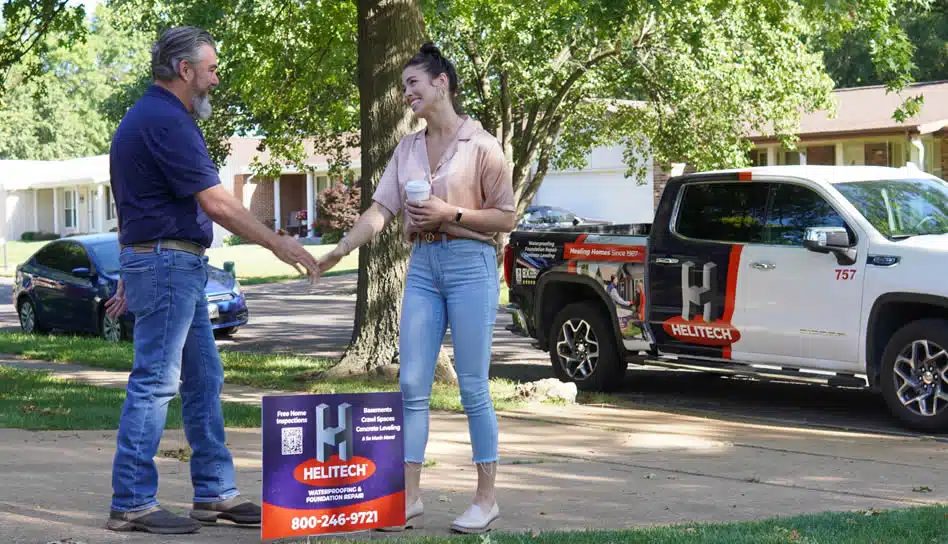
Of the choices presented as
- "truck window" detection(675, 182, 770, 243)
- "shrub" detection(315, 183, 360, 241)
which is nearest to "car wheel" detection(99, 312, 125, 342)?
"truck window" detection(675, 182, 770, 243)

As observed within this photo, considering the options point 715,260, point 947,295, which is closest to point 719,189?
point 715,260

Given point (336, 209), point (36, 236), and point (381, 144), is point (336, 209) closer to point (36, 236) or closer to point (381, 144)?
point (36, 236)

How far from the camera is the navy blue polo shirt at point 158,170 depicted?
5.64m

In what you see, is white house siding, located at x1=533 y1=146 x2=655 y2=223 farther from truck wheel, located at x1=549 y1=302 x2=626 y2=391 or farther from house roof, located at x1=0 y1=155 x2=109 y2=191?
truck wheel, located at x1=549 y1=302 x2=626 y2=391

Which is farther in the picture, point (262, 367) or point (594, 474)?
point (262, 367)

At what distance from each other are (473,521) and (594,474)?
6.25 ft

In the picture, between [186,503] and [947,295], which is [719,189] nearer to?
[947,295]

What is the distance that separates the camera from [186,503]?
6.51 meters

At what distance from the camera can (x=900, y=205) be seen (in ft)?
34.1

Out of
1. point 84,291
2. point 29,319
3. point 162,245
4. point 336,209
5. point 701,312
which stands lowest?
point 29,319

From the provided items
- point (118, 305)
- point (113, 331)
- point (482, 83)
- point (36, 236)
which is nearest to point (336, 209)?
point (36, 236)

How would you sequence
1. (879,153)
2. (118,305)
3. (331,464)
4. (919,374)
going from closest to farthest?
(331,464) → (118,305) → (919,374) → (879,153)

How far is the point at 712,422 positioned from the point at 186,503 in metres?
4.63

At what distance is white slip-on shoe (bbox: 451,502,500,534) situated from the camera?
5.78m
